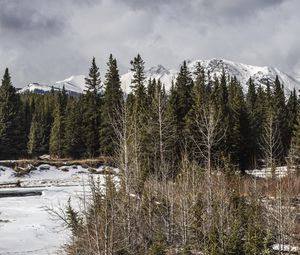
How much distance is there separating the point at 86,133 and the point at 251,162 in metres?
20.7

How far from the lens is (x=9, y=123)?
6022 cm

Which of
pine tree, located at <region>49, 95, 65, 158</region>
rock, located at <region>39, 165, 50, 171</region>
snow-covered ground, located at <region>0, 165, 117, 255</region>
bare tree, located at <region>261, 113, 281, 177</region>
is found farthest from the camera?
pine tree, located at <region>49, 95, 65, 158</region>

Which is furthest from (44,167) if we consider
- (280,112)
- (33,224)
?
(280,112)

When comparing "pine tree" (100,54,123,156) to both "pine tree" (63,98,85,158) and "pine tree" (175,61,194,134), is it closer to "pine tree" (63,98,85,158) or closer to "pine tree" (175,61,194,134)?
"pine tree" (63,98,85,158)

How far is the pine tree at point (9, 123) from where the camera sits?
2354 inches

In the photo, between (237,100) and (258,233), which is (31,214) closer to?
(258,233)

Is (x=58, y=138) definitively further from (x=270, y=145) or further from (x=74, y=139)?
(x=270, y=145)

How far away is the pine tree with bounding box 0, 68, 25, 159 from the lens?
59.8 metres

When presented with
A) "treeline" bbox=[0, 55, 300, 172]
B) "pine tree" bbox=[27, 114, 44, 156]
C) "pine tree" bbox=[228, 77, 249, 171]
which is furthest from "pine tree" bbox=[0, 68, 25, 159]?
"pine tree" bbox=[228, 77, 249, 171]

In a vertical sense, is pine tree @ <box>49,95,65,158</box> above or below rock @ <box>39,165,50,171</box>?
above

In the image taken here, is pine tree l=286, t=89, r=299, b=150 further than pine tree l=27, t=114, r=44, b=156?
Yes

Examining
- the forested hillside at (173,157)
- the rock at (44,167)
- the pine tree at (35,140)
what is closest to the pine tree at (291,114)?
the forested hillside at (173,157)

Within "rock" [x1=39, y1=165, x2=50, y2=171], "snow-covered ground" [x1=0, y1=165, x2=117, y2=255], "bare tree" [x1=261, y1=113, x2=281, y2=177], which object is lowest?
"snow-covered ground" [x1=0, y1=165, x2=117, y2=255]

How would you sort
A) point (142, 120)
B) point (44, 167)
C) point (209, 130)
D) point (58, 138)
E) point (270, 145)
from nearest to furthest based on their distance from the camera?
point (209, 130), point (270, 145), point (142, 120), point (44, 167), point (58, 138)
